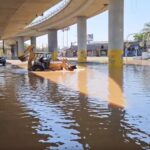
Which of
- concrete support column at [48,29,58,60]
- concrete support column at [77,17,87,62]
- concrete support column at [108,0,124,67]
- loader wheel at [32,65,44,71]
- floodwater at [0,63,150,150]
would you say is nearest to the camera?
floodwater at [0,63,150,150]

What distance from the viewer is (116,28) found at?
1769 inches

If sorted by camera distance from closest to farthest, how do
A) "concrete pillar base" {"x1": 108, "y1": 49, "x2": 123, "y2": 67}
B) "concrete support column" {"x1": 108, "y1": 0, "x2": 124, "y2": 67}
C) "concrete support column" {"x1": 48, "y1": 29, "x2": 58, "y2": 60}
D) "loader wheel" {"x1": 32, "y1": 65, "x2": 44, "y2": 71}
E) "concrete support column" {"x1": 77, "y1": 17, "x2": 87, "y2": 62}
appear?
"loader wheel" {"x1": 32, "y1": 65, "x2": 44, "y2": 71} → "concrete support column" {"x1": 108, "y1": 0, "x2": 124, "y2": 67} → "concrete pillar base" {"x1": 108, "y1": 49, "x2": 123, "y2": 67} → "concrete support column" {"x1": 77, "y1": 17, "x2": 87, "y2": 62} → "concrete support column" {"x1": 48, "y1": 29, "x2": 58, "y2": 60}

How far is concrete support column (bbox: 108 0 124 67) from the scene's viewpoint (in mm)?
44938

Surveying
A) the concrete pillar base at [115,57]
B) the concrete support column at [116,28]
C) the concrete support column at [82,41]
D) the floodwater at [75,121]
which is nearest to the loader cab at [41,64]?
the concrete pillar base at [115,57]

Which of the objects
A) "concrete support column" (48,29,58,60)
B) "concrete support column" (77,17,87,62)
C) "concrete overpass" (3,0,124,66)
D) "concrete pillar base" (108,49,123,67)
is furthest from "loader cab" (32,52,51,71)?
"concrete support column" (48,29,58,60)

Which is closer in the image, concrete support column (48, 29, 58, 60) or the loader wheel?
the loader wheel

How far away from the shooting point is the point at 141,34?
122688mm

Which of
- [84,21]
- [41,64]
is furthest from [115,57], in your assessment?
[84,21]

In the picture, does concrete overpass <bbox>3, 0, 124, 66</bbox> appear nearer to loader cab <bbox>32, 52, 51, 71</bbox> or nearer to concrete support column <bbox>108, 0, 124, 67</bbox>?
concrete support column <bbox>108, 0, 124, 67</bbox>

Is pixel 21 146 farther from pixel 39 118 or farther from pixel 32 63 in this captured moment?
pixel 32 63

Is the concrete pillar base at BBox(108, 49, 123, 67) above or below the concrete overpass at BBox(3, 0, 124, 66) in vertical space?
below

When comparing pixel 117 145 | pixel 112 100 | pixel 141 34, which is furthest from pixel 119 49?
pixel 141 34

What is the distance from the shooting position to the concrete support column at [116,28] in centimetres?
4494

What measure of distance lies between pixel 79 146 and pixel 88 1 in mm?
46111
